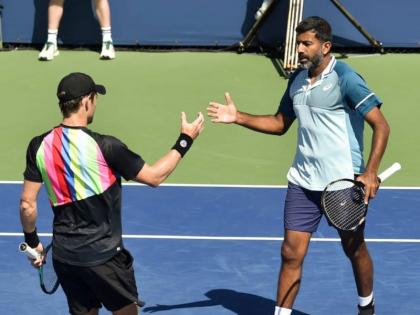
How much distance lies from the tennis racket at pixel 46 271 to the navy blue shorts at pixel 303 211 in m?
1.59

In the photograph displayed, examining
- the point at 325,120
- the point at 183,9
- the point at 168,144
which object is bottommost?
the point at 168,144

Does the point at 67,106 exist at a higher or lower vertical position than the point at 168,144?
higher

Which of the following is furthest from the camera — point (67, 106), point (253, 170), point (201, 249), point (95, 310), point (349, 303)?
point (253, 170)

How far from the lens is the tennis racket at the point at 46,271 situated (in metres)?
5.78

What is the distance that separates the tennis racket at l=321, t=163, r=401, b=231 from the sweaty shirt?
55.7 inches

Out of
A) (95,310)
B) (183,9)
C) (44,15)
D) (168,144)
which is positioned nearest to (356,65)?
(183,9)

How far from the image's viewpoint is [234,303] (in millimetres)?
7281

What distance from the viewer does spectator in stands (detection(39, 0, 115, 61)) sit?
42.6 ft

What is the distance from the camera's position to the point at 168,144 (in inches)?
436

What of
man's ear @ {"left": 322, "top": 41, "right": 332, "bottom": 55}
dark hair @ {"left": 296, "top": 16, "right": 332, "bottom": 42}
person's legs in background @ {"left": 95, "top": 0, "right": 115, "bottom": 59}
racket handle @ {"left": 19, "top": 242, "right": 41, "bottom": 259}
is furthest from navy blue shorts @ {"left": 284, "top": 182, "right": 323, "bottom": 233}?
person's legs in background @ {"left": 95, "top": 0, "right": 115, "bottom": 59}

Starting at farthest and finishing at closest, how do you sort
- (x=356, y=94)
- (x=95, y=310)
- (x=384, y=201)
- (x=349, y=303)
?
(x=384, y=201) → (x=349, y=303) → (x=356, y=94) → (x=95, y=310)

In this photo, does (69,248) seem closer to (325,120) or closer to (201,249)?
(325,120)

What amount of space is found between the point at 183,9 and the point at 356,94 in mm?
7701

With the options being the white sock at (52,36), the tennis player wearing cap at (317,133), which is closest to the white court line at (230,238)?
the tennis player wearing cap at (317,133)
